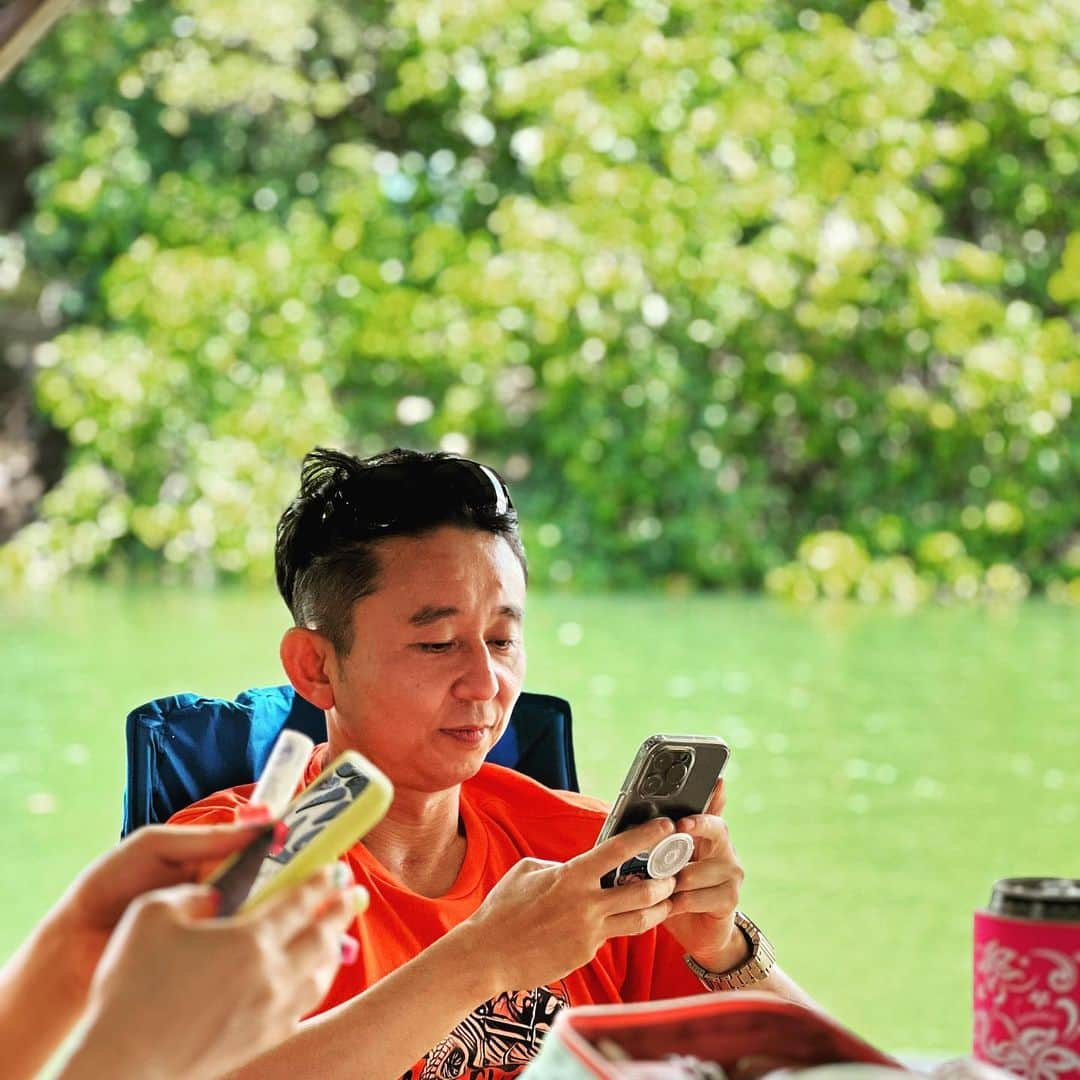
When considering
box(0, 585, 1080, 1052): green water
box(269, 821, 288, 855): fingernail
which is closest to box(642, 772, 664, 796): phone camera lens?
box(269, 821, 288, 855): fingernail

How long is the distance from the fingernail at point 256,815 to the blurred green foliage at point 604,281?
1014 centimetres

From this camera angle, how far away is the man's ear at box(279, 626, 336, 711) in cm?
142

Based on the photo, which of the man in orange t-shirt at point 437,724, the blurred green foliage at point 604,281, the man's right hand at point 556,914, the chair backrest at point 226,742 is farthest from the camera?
the blurred green foliage at point 604,281

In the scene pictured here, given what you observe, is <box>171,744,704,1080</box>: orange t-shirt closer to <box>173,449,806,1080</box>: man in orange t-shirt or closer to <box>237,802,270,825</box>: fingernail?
<box>173,449,806,1080</box>: man in orange t-shirt

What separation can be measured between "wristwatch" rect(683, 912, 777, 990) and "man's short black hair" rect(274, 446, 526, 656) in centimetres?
34

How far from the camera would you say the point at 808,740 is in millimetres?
6406

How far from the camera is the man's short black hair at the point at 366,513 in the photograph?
1.38 meters

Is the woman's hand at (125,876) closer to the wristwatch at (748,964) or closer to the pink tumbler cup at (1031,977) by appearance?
the pink tumbler cup at (1031,977)

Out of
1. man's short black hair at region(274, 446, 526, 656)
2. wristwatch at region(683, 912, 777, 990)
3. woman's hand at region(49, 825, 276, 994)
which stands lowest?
wristwatch at region(683, 912, 777, 990)

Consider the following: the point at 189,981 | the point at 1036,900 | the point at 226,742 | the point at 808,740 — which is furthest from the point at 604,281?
the point at 189,981

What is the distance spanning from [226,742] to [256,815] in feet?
2.63

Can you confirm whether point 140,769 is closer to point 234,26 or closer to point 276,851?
point 276,851

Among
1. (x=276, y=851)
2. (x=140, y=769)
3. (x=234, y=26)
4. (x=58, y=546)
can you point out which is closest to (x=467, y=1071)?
(x=140, y=769)

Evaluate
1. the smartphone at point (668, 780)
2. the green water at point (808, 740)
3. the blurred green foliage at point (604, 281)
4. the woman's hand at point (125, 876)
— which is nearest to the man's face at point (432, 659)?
the smartphone at point (668, 780)
